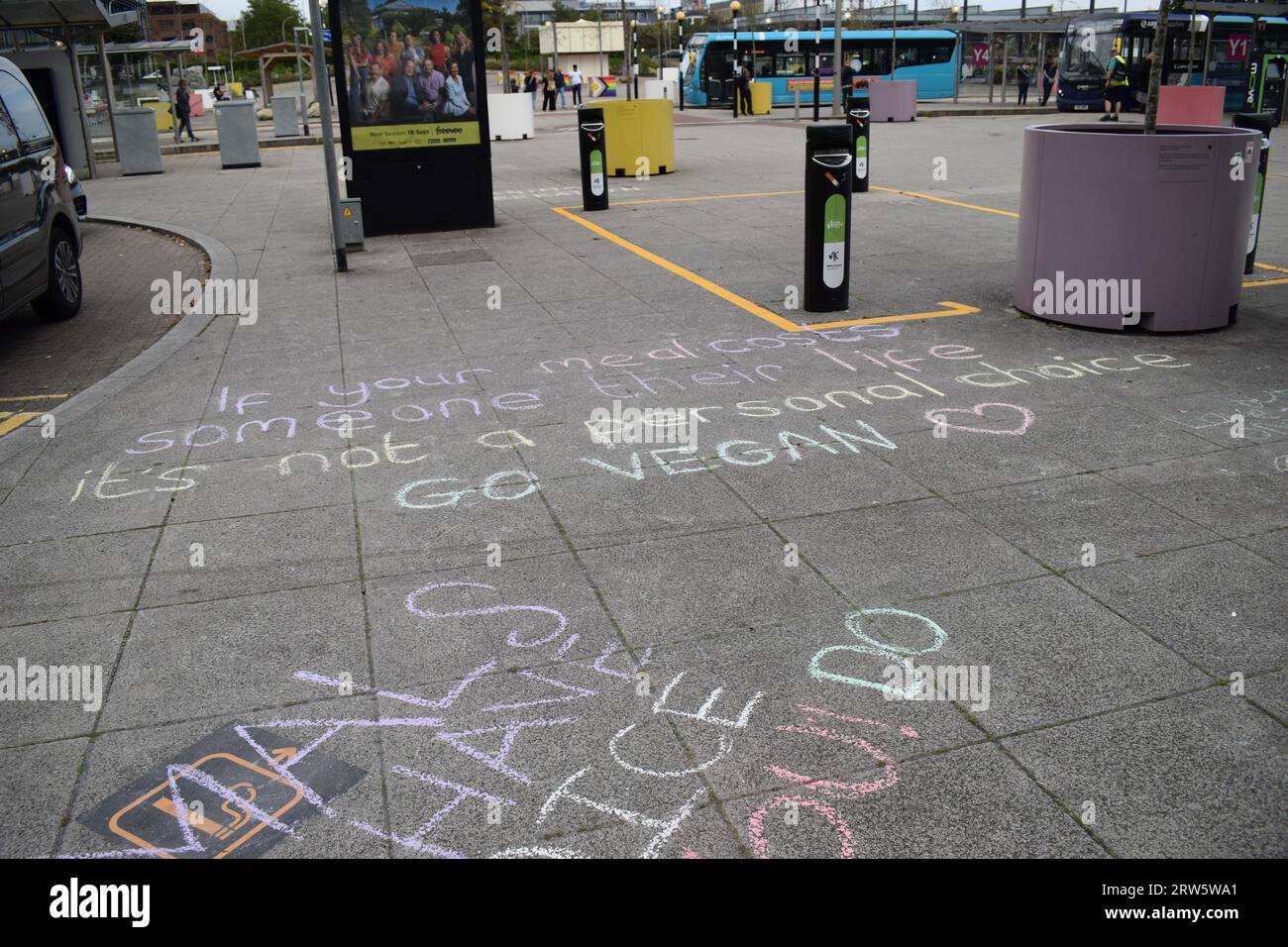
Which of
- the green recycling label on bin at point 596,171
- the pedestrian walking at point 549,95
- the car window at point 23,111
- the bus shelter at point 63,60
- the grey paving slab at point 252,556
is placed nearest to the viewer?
the grey paving slab at point 252,556

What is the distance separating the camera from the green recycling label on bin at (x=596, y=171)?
581 inches

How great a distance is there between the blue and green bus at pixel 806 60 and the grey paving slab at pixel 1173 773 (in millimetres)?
39315

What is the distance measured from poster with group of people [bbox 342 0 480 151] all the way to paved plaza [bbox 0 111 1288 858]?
5172 mm

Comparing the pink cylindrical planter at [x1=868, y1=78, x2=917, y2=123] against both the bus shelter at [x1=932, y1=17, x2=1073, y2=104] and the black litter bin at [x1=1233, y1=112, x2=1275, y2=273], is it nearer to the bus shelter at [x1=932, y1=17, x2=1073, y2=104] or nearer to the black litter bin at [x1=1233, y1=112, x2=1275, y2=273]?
the bus shelter at [x1=932, y1=17, x2=1073, y2=104]

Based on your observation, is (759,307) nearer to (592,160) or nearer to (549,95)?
(592,160)

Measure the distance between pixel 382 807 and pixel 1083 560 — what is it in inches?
117

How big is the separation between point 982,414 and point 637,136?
13.6m

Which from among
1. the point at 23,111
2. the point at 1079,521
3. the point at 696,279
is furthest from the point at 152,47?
the point at 1079,521

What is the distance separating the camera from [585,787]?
3.18 m

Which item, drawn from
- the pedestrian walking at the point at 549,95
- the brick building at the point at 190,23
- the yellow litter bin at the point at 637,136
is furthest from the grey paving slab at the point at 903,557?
the brick building at the point at 190,23

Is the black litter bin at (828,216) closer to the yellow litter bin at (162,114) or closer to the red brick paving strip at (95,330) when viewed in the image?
the red brick paving strip at (95,330)

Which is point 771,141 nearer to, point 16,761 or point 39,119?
point 39,119

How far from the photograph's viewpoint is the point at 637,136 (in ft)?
61.1

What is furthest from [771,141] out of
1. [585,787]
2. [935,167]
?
[585,787]
